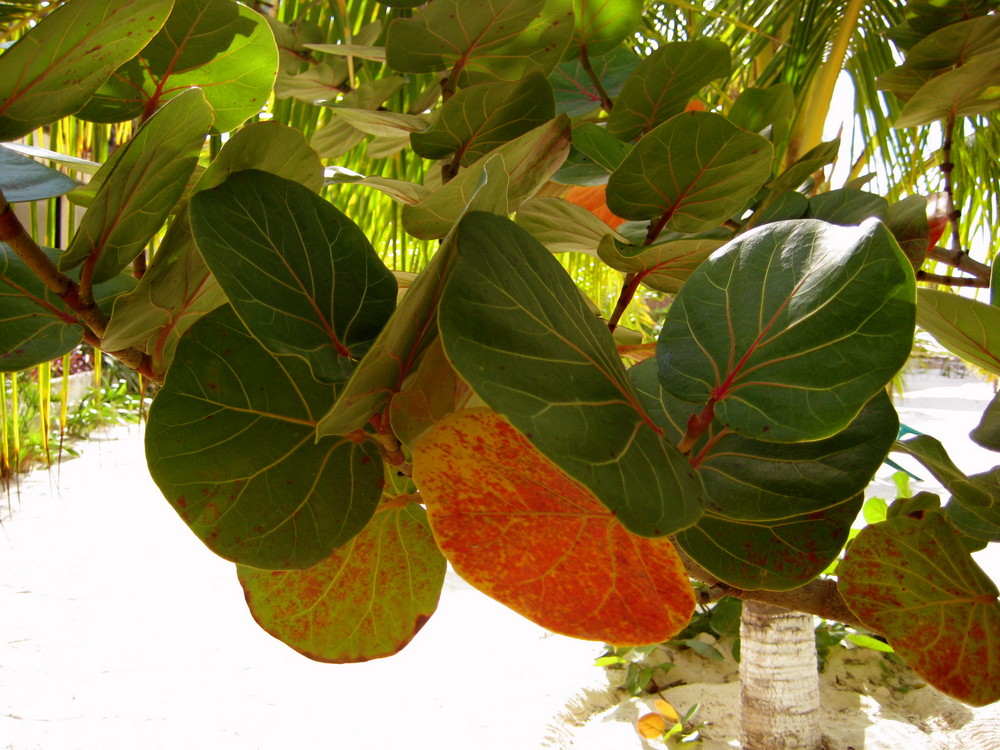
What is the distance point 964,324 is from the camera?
0.23 m

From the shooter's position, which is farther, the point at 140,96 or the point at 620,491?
the point at 140,96

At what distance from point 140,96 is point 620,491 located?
23 centimetres

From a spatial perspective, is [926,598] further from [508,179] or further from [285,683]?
[285,683]

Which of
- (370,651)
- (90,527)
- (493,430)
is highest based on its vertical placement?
(493,430)

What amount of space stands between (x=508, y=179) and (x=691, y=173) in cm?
11

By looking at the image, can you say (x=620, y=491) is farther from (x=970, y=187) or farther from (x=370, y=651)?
(x=970, y=187)

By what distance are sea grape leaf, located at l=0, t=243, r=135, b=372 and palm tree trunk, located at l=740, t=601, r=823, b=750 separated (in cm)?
118

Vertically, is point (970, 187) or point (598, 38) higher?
point (598, 38)

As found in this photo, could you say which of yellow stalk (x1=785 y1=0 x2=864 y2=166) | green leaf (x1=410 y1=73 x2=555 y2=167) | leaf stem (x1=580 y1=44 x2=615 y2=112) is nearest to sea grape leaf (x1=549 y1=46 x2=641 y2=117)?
leaf stem (x1=580 y1=44 x2=615 y2=112)

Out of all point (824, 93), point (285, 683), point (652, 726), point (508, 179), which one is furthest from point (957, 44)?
point (285, 683)

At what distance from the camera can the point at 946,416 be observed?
5051mm

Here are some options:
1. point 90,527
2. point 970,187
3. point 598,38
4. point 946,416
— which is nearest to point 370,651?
point 598,38

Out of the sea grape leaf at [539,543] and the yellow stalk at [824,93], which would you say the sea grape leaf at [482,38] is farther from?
the yellow stalk at [824,93]

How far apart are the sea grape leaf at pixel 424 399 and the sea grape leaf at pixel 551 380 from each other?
0.11 feet
